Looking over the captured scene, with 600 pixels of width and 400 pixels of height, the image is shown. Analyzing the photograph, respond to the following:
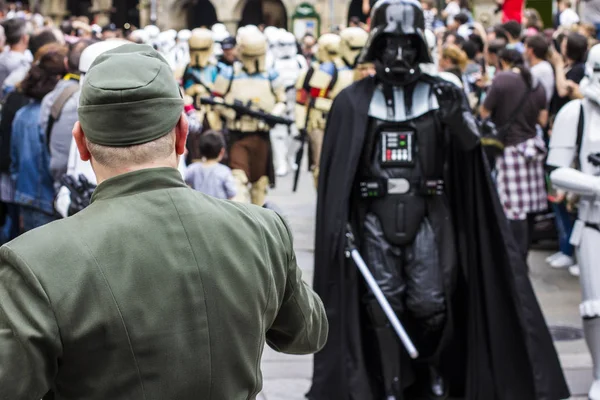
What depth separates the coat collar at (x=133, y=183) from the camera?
222cm

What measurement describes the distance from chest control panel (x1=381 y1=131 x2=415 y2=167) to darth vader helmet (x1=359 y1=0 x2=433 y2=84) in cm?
25

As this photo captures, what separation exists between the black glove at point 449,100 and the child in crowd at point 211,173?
2.51 metres

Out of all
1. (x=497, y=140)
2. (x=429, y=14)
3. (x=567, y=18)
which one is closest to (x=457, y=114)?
(x=497, y=140)

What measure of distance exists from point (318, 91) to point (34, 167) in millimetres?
5560

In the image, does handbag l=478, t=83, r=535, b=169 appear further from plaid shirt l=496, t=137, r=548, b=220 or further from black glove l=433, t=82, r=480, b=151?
black glove l=433, t=82, r=480, b=151

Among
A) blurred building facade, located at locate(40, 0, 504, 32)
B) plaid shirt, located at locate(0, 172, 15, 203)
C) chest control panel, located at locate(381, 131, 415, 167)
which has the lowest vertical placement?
blurred building facade, located at locate(40, 0, 504, 32)

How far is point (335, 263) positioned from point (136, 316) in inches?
136

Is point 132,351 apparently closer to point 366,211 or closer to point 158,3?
point 366,211

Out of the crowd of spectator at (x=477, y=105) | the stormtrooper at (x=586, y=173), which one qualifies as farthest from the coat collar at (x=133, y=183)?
the stormtrooper at (x=586, y=173)

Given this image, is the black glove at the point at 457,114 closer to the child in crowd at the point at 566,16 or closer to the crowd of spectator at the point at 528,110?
the crowd of spectator at the point at 528,110

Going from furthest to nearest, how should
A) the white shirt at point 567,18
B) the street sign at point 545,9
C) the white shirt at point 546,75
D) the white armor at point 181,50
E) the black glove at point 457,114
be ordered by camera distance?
the street sign at point 545,9
the white armor at point 181,50
the white shirt at point 567,18
the white shirt at point 546,75
the black glove at point 457,114

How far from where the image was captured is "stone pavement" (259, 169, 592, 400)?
6125 mm

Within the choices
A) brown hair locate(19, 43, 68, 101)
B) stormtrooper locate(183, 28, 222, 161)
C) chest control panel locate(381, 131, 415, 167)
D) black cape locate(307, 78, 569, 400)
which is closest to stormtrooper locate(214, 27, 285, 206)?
stormtrooper locate(183, 28, 222, 161)

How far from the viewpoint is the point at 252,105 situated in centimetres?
1041
